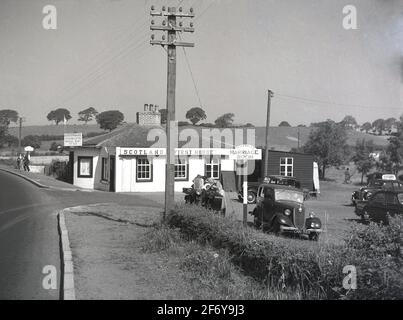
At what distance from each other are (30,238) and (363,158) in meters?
46.7

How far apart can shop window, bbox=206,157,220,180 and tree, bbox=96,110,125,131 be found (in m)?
82.4

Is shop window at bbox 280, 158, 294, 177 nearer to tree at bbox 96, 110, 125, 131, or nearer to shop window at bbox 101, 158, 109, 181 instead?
shop window at bbox 101, 158, 109, 181

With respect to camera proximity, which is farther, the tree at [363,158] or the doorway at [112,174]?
the tree at [363,158]

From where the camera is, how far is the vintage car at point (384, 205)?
53.7ft

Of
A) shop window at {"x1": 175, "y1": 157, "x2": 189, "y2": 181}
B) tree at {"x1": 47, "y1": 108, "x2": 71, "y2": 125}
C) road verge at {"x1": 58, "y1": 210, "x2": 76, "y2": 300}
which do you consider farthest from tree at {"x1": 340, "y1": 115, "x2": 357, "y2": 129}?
tree at {"x1": 47, "y1": 108, "x2": 71, "y2": 125}

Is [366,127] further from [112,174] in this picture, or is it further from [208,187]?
[208,187]

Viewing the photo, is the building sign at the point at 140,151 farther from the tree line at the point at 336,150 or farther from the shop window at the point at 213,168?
the tree line at the point at 336,150

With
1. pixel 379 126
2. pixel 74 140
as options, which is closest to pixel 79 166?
pixel 74 140

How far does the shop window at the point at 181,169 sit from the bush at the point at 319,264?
2069cm

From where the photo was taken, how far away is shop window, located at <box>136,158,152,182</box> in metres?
29.0

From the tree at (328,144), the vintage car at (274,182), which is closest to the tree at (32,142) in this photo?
the tree at (328,144)

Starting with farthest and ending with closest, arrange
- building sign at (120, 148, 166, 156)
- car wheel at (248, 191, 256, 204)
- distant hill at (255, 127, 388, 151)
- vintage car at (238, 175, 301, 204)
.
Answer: distant hill at (255, 127, 388, 151) < building sign at (120, 148, 166, 156) < car wheel at (248, 191, 256, 204) < vintage car at (238, 175, 301, 204)

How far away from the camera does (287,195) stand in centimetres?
1474
